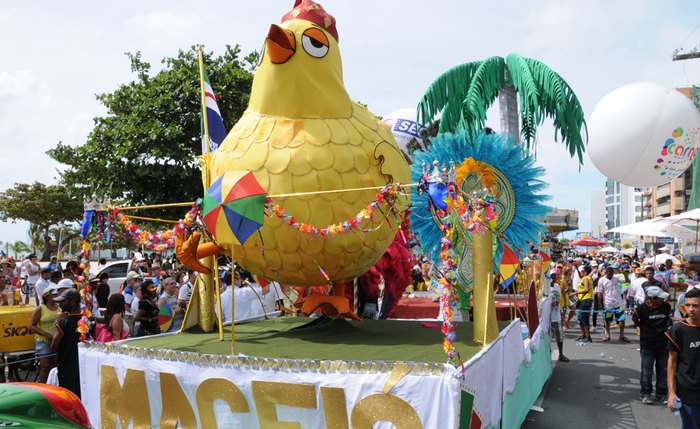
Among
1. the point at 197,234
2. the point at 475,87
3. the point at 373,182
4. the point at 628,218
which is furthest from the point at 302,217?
the point at 628,218

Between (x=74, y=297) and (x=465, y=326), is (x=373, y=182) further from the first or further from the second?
(x=74, y=297)

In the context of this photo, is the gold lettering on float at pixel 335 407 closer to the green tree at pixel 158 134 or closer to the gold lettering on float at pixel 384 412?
the gold lettering on float at pixel 384 412

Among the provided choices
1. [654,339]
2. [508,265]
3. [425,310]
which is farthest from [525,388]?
[425,310]

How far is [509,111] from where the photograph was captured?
29.8 ft

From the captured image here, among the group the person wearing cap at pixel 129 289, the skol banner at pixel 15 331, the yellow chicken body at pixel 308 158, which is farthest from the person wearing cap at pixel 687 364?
the person wearing cap at pixel 129 289

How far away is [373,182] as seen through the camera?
5633 mm

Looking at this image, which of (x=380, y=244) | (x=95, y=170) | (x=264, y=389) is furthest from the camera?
(x=95, y=170)

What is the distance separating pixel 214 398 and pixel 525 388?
3.41 metres

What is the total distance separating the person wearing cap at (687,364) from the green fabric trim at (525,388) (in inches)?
51.8

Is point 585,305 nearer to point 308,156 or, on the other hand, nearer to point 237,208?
point 308,156

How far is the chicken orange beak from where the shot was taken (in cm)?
543

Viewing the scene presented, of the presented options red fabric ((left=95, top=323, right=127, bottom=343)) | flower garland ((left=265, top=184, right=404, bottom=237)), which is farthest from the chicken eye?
red fabric ((left=95, top=323, right=127, bottom=343))

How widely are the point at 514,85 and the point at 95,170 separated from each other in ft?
34.8

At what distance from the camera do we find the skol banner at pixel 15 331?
24.5ft
